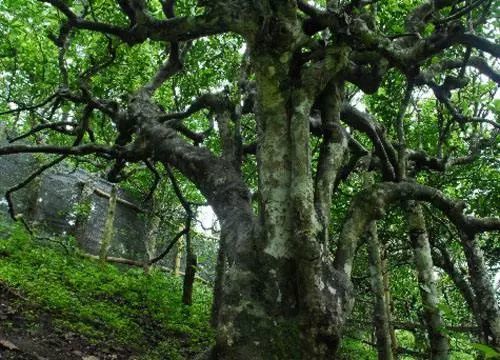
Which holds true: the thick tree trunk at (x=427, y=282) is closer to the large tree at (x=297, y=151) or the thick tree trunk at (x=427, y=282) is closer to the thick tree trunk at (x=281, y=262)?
the large tree at (x=297, y=151)

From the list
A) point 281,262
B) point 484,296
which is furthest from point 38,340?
point 484,296

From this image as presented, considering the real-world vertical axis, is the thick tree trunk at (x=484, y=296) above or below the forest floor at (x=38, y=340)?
above

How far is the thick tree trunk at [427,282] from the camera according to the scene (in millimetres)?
5453

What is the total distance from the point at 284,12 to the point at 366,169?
9.45 feet

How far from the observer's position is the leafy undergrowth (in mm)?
6781

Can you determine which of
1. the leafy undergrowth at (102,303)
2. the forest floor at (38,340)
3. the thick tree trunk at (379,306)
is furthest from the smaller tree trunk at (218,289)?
the thick tree trunk at (379,306)

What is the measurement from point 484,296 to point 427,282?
26.5 inches

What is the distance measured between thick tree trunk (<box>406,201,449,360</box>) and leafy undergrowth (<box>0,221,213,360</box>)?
3.54m

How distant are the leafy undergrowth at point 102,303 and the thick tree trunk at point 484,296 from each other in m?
4.14

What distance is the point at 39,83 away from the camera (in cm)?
1188

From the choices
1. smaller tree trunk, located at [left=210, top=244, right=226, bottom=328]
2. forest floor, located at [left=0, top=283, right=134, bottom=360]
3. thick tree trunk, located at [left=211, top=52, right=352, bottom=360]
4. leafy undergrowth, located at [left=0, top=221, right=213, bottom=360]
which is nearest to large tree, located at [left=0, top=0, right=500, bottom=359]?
thick tree trunk, located at [left=211, top=52, right=352, bottom=360]

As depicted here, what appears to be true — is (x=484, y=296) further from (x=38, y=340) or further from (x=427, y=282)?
(x=38, y=340)

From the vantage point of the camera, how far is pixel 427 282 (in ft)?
19.0

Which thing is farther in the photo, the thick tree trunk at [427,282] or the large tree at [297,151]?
the thick tree trunk at [427,282]
